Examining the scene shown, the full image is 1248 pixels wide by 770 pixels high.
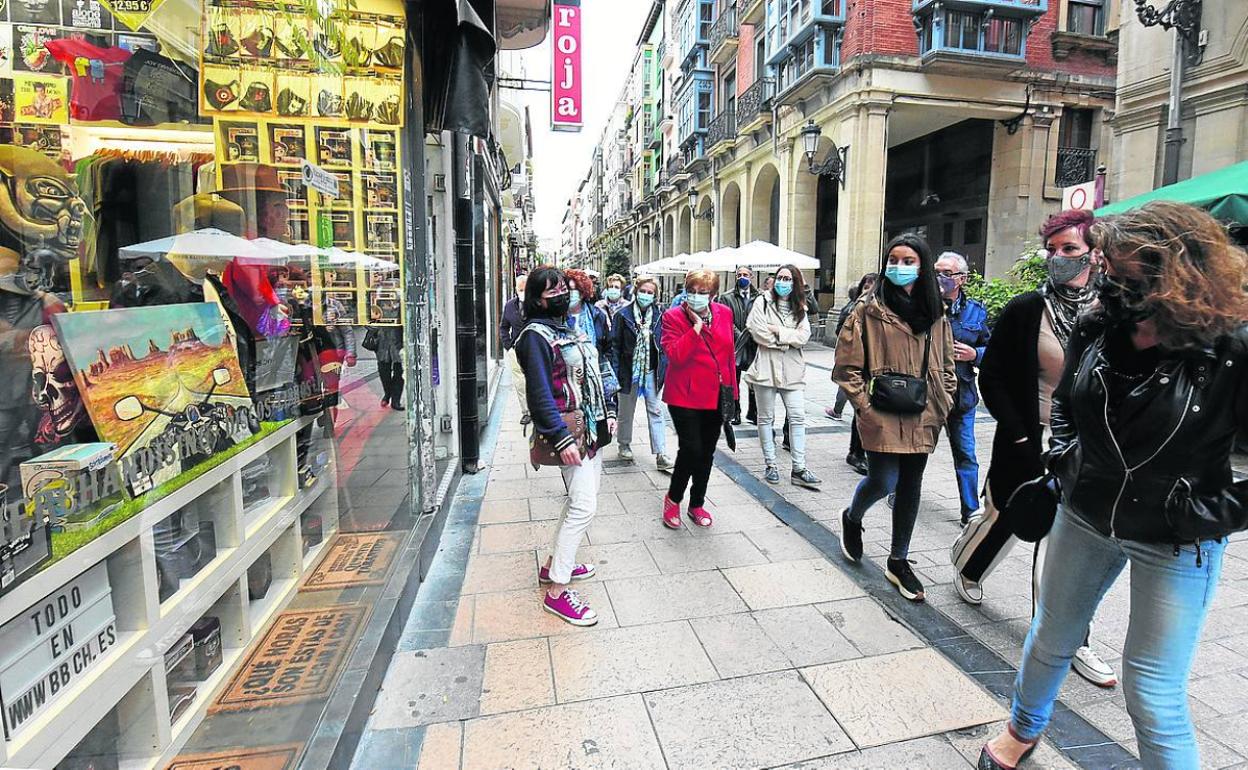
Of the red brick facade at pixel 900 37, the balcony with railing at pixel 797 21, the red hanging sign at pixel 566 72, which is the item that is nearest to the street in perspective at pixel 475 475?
the red hanging sign at pixel 566 72

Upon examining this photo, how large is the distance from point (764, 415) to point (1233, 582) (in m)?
3.17

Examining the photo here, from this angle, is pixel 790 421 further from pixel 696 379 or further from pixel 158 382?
pixel 158 382

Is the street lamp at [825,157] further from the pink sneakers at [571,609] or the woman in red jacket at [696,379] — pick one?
the pink sneakers at [571,609]

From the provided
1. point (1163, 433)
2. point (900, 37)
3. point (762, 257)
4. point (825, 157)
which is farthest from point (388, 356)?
point (825, 157)

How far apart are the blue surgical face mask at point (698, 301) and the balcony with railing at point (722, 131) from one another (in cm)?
2291

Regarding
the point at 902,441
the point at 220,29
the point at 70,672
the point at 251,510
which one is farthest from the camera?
the point at 902,441

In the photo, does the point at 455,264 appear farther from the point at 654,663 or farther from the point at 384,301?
the point at 654,663

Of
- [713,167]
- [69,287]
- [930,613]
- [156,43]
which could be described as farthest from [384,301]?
[713,167]

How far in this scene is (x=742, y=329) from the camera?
7.14 m

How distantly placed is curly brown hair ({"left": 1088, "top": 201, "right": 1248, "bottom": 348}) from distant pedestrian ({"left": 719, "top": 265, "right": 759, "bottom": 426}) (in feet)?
11.0

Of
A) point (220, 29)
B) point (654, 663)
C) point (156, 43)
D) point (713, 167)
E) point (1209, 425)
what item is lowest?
point (654, 663)

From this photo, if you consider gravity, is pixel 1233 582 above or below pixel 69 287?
below

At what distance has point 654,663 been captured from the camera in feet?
9.75

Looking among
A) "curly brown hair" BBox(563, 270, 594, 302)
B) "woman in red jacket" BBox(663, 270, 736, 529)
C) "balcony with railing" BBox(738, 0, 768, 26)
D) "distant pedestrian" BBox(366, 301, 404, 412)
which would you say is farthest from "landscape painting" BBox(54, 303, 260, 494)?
"balcony with railing" BBox(738, 0, 768, 26)
